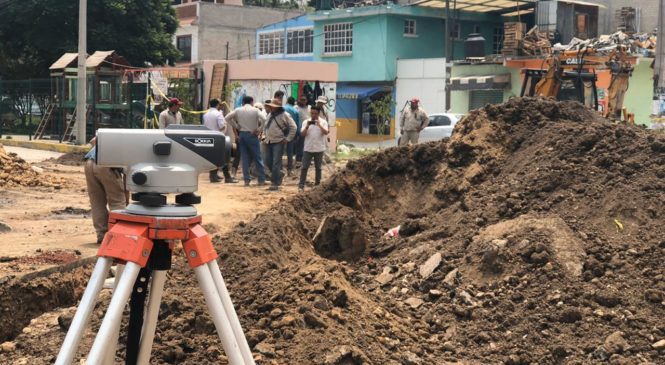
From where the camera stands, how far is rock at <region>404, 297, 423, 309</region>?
634cm

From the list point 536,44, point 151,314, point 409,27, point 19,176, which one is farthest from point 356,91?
point 151,314

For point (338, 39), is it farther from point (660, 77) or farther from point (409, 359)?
point (409, 359)

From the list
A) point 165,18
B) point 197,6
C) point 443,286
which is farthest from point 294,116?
point 197,6

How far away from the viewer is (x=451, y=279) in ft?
21.4

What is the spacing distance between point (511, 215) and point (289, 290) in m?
2.59

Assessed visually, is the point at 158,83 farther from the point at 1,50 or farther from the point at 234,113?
the point at 1,50

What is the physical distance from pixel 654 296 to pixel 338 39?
3575cm

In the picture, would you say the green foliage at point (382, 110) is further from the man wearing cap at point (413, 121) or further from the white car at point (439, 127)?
the man wearing cap at point (413, 121)

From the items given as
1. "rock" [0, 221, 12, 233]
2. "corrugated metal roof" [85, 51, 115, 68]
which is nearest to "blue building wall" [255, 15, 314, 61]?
"corrugated metal roof" [85, 51, 115, 68]

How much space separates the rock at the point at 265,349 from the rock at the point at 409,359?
0.77 m

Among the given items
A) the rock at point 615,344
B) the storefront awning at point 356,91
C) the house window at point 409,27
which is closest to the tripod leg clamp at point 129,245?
the rock at point 615,344

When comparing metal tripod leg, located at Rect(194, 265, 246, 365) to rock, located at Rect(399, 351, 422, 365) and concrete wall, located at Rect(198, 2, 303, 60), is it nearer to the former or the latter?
rock, located at Rect(399, 351, 422, 365)

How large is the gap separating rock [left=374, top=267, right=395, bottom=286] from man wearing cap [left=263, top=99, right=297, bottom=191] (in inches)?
319

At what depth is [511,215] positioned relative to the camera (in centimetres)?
738
